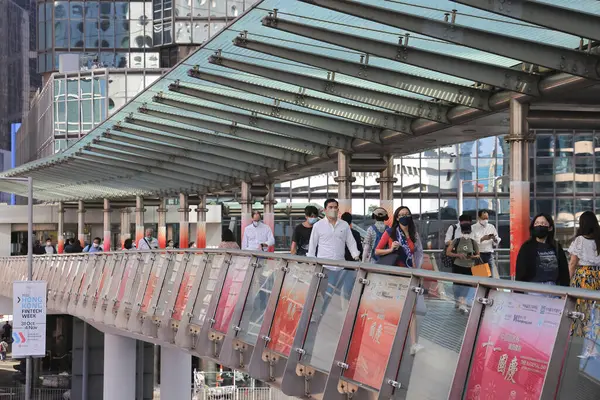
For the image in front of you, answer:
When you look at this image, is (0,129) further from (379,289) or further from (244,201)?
(379,289)

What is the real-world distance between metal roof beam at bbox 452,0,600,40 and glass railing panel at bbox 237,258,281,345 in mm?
3957

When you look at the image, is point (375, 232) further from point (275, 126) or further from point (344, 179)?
point (344, 179)

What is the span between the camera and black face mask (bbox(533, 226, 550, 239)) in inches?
394

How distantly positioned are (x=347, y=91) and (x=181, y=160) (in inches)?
620

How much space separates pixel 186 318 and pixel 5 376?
45.0m

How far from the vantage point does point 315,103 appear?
72.6 ft

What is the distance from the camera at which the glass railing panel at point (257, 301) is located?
40.8ft

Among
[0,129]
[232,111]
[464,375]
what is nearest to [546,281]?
[464,375]

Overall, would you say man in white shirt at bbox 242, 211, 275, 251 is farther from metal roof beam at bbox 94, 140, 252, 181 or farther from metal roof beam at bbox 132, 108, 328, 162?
metal roof beam at bbox 94, 140, 252, 181

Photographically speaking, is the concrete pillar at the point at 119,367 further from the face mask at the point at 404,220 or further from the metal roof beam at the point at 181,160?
the face mask at the point at 404,220

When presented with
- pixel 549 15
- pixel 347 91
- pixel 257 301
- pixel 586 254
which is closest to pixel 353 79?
pixel 347 91

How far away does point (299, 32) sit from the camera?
16.5 m

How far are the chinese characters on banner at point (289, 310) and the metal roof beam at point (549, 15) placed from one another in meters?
4.19

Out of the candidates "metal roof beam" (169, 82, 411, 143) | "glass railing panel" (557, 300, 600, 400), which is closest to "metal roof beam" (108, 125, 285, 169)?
"metal roof beam" (169, 82, 411, 143)
